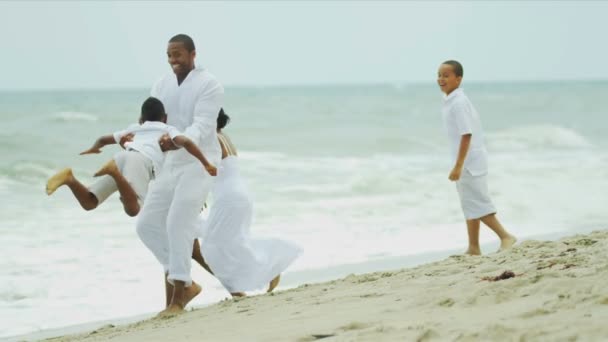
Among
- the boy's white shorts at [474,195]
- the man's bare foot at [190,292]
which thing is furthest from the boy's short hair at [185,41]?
the boy's white shorts at [474,195]

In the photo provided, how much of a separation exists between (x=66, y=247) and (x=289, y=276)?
250cm

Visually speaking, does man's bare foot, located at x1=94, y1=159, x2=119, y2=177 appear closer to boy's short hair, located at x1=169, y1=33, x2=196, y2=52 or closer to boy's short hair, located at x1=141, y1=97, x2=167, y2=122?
boy's short hair, located at x1=141, y1=97, x2=167, y2=122

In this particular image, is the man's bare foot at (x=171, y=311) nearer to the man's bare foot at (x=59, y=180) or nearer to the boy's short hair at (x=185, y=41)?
the man's bare foot at (x=59, y=180)

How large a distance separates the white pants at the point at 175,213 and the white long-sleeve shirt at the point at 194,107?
84mm

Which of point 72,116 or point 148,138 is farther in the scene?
point 72,116

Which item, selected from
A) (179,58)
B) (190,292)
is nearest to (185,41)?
(179,58)

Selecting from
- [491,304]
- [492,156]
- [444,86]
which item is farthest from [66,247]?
[492,156]

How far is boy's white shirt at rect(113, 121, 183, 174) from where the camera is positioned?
18.3 ft

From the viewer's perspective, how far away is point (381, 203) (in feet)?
42.8

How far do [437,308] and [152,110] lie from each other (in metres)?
2.13

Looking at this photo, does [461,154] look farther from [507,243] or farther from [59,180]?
[59,180]

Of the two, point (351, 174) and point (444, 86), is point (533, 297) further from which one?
point (351, 174)

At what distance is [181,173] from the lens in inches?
225

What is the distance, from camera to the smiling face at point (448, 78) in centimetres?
729
